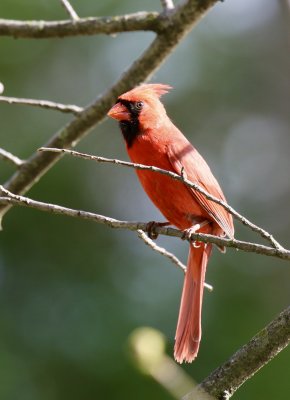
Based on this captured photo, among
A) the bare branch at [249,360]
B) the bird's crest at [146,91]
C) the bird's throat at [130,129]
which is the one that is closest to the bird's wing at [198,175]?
the bird's throat at [130,129]

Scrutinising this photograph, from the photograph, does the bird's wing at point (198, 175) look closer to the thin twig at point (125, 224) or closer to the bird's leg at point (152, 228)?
the bird's leg at point (152, 228)

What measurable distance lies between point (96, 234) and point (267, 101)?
6.73 feet

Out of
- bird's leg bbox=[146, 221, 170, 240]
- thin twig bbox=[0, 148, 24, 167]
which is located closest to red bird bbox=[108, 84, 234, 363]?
A: bird's leg bbox=[146, 221, 170, 240]

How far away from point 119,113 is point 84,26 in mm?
402

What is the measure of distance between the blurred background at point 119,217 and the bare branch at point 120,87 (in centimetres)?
→ 51

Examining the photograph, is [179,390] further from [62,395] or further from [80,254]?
[80,254]

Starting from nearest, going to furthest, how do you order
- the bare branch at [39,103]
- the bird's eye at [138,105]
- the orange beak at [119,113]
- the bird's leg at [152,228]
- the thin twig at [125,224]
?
the thin twig at [125,224] < the bird's leg at [152,228] < the bare branch at [39,103] < the orange beak at [119,113] < the bird's eye at [138,105]

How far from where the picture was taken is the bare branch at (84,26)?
324 centimetres

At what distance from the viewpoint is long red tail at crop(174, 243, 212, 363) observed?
10.3 feet

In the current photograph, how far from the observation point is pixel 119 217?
5.55m

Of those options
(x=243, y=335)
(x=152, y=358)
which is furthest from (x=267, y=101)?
(x=152, y=358)

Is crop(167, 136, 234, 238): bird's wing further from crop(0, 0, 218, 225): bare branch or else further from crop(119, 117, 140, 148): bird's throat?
crop(0, 0, 218, 225): bare branch

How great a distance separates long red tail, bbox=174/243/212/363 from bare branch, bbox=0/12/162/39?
958 mm

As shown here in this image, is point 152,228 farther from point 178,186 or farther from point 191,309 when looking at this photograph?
point 191,309
